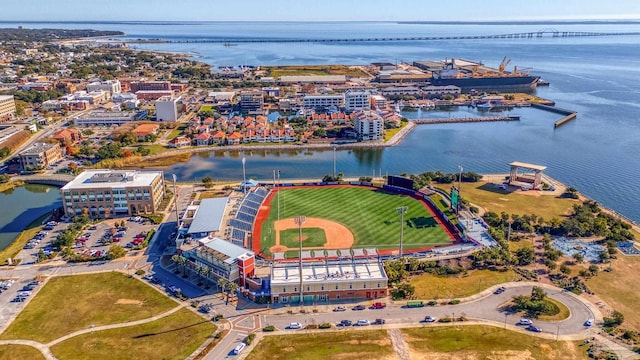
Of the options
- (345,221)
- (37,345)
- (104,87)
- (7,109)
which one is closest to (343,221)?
(345,221)

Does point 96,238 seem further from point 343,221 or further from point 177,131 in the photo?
point 177,131

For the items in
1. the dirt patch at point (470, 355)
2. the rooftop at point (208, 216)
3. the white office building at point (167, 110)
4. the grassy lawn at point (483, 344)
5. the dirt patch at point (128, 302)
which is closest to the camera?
the dirt patch at point (470, 355)

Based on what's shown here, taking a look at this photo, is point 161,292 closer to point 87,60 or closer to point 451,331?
point 451,331

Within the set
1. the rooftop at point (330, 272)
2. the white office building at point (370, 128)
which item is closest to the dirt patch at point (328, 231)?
the rooftop at point (330, 272)

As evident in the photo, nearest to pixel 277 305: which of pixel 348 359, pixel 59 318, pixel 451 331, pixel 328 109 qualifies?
pixel 348 359

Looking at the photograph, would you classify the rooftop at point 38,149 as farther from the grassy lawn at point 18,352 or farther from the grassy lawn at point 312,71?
the grassy lawn at point 312,71

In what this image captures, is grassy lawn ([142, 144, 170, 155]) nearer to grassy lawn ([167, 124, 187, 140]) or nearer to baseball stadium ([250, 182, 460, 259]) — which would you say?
grassy lawn ([167, 124, 187, 140])
